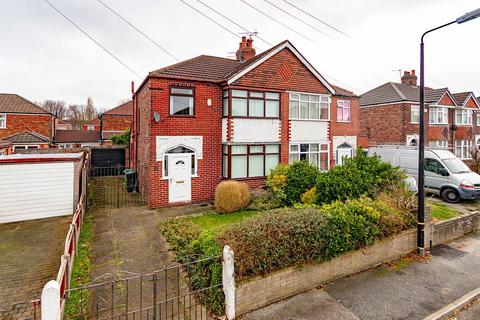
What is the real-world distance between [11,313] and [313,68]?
49.3 ft

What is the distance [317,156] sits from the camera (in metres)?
15.3

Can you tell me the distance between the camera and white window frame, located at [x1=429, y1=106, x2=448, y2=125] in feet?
77.1

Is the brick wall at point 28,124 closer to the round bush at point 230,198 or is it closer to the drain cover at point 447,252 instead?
the round bush at point 230,198

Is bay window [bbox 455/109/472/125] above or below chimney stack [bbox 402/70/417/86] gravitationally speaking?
below

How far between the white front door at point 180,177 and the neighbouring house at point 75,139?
29.5 meters

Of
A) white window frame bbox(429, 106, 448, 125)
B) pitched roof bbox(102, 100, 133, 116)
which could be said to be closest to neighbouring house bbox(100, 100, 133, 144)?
pitched roof bbox(102, 100, 133, 116)

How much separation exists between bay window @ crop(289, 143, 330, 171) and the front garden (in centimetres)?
347

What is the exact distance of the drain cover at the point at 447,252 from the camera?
7.70 meters

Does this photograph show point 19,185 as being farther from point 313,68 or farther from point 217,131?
point 313,68

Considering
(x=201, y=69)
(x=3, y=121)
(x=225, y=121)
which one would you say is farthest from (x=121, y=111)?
(x=225, y=121)

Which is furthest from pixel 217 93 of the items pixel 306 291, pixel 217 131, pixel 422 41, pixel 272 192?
pixel 306 291

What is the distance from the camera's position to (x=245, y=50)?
15562 mm

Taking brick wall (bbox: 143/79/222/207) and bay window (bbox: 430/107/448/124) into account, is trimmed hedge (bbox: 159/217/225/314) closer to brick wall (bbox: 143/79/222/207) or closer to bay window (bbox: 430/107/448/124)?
brick wall (bbox: 143/79/222/207)

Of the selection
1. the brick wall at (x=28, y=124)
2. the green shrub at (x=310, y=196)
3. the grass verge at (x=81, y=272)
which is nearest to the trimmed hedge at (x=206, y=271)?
the grass verge at (x=81, y=272)
